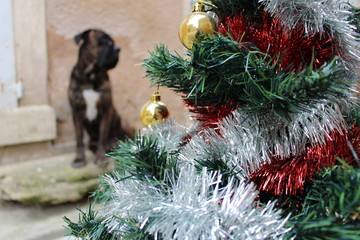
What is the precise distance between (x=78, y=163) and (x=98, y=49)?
58 centimetres

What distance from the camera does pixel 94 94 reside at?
1.68m

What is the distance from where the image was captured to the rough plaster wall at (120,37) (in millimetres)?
1564

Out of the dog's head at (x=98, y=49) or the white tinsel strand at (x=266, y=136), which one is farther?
the dog's head at (x=98, y=49)

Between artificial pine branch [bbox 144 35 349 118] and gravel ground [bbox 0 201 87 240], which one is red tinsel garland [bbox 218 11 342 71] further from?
gravel ground [bbox 0 201 87 240]

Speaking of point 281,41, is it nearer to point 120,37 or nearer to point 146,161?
point 146,161

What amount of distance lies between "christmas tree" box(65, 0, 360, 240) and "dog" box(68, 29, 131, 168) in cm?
123

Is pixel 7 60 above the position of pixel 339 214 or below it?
above

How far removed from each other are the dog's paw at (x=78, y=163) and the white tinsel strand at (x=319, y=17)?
141 cm

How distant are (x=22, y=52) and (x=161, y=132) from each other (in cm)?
115

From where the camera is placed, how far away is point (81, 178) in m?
1.60

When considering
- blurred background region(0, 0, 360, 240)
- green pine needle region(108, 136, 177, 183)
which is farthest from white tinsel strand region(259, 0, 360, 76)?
blurred background region(0, 0, 360, 240)

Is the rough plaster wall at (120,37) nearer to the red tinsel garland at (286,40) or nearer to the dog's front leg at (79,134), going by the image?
the dog's front leg at (79,134)

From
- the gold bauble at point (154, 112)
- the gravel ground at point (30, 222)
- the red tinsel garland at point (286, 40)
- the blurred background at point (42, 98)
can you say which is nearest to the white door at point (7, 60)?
the blurred background at point (42, 98)

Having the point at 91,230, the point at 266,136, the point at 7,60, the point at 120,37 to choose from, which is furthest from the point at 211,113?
the point at 120,37
